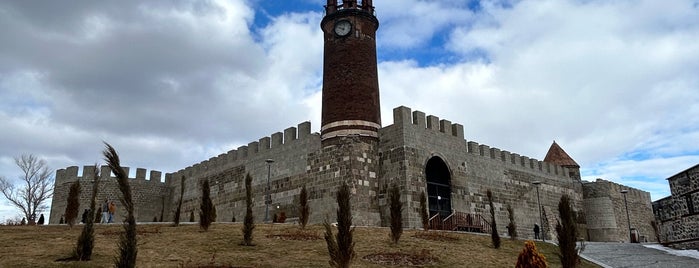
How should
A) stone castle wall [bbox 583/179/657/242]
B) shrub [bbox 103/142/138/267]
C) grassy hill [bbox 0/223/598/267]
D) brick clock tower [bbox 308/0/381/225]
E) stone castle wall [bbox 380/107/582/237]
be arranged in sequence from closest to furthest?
shrub [bbox 103/142/138/267], grassy hill [bbox 0/223/598/267], brick clock tower [bbox 308/0/381/225], stone castle wall [bbox 380/107/582/237], stone castle wall [bbox 583/179/657/242]

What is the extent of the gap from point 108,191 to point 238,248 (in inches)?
1054

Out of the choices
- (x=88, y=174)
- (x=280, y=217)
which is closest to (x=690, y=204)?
(x=280, y=217)

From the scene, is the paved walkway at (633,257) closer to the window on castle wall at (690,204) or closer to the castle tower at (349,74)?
the window on castle wall at (690,204)

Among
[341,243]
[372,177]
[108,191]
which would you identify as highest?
[108,191]

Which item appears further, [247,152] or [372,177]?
[247,152]

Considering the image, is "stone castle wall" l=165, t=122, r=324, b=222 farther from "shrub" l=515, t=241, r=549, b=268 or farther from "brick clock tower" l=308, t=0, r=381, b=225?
"shrub" l=515, t=241, r=549, b=268

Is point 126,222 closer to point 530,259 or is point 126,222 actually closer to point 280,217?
point 530,259

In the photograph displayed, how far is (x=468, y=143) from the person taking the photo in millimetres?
31203

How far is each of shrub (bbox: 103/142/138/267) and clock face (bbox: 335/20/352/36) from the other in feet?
Result: 63.7

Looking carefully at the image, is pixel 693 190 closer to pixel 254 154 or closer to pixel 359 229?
pixel 359 229

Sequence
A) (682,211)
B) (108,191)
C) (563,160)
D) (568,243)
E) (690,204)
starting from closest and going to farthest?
(568,243) → (690,204) → (682,211) → (108,191) → (563,160)

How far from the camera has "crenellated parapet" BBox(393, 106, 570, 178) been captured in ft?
88.3

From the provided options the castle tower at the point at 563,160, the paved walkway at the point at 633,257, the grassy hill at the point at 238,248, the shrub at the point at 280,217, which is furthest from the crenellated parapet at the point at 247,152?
the castle tower at the point at 563,160

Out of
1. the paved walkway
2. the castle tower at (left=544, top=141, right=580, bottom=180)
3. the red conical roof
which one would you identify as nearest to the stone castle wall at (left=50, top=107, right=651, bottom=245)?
the castle tower at (left=544, top=141, right=580, bottom=180)
